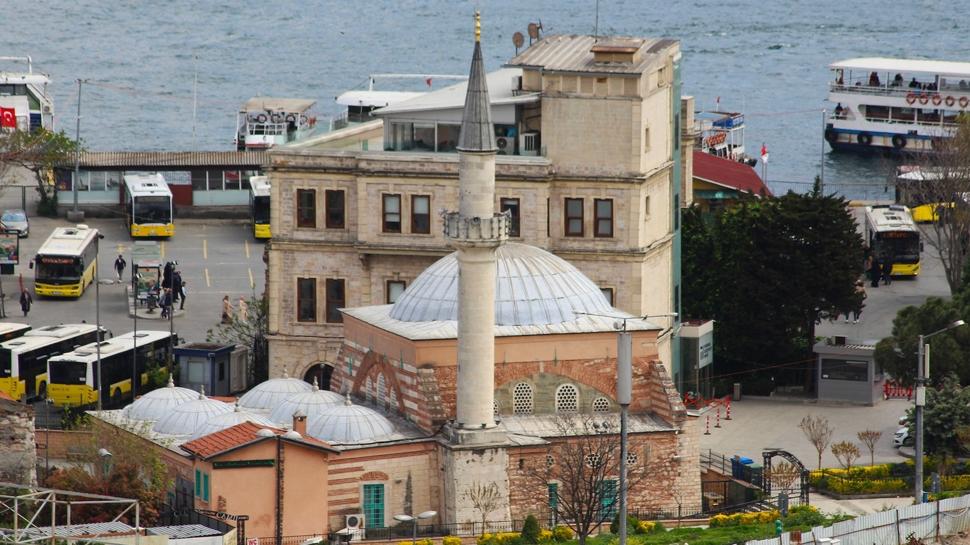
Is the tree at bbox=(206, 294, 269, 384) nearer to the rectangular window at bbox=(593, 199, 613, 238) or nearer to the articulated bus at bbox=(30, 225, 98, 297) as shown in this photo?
the articulated bus at bbox=(30, 225, 98, 297)

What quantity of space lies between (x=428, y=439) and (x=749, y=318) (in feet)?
71.2

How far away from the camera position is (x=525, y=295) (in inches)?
2958

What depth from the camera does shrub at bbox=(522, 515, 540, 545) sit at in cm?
6831

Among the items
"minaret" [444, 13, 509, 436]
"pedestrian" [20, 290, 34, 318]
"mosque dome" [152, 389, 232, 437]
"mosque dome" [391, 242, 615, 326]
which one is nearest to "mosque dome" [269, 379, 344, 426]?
"mosque dome" [152, 389, 232, 437]

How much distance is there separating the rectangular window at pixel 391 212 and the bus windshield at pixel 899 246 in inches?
1165

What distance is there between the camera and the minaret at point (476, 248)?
70.0 meters

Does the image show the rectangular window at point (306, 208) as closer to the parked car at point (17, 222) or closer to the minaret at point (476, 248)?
the minaret at point (476, 248)

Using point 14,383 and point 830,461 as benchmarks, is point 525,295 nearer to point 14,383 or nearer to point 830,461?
point 830,461

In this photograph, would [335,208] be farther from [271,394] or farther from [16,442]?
[16,442]

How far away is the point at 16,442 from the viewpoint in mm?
68062

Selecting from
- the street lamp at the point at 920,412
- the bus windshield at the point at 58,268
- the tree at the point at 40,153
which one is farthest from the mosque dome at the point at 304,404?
the tree at the point at 40,153

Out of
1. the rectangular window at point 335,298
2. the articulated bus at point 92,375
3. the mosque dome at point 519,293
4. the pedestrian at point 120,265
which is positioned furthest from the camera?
the pedestrian at point 120,265

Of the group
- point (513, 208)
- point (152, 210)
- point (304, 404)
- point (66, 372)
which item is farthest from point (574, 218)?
point (152, 210)

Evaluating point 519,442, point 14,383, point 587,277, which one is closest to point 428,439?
point 519,442
